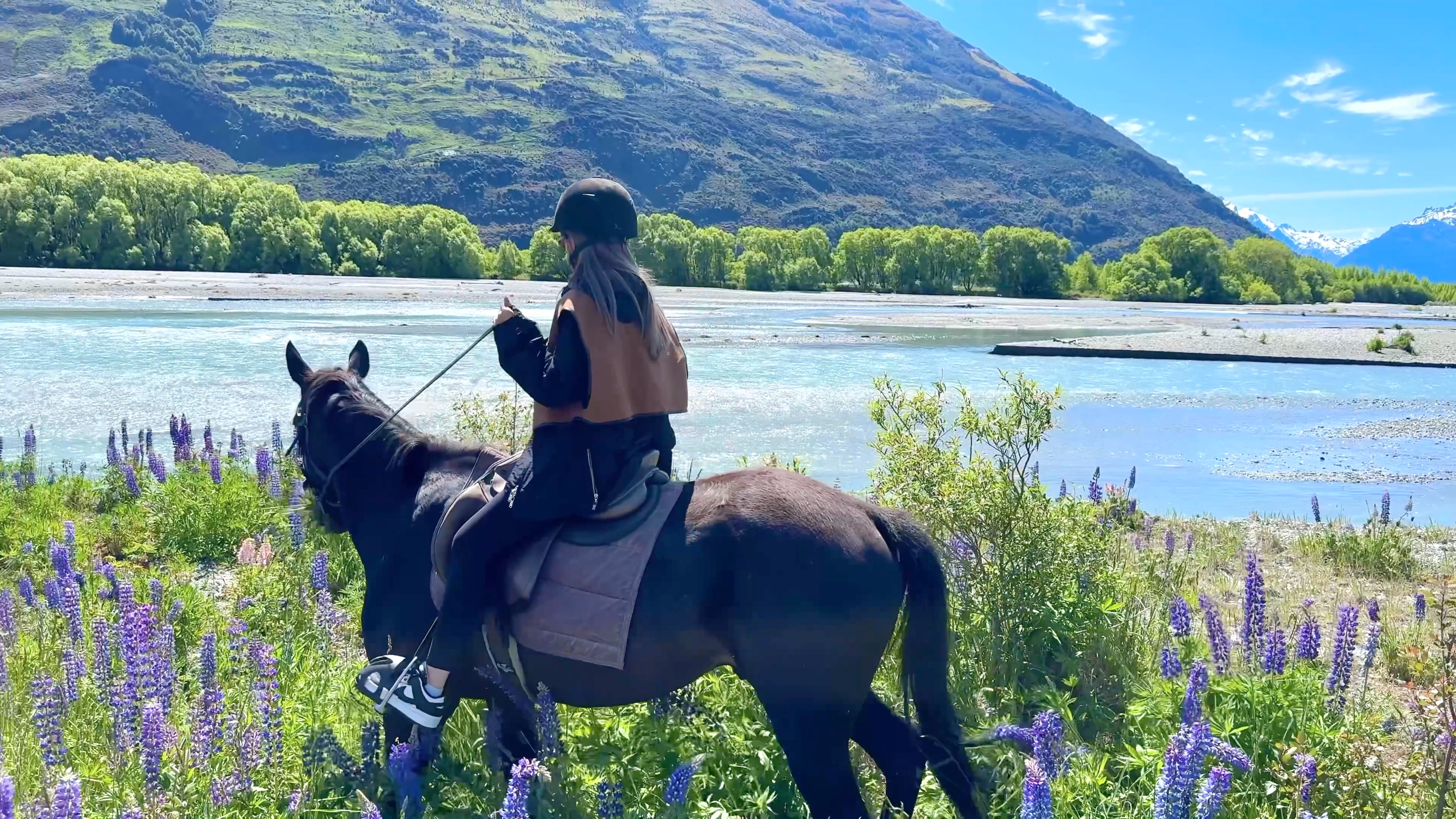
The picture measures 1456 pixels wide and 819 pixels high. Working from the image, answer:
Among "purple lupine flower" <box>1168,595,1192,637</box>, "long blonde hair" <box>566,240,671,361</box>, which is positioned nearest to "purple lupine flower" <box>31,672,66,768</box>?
"long blonde hair" <box>566,240,671,361</box>

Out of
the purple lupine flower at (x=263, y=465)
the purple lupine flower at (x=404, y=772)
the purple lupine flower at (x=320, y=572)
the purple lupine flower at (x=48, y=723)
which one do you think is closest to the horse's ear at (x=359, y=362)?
the purple lupine flower at (x=320, y=572)

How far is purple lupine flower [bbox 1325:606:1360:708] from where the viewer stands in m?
4.61

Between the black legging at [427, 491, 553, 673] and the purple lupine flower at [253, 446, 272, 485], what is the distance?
551cm

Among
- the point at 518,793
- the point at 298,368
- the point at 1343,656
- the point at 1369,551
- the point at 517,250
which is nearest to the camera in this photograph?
the point at 518,793

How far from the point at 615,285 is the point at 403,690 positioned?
6.03ft

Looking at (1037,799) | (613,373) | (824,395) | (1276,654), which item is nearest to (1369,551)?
(1276,654)

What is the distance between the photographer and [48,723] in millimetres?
4023

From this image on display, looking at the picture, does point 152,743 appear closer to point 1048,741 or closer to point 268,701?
point 268,701

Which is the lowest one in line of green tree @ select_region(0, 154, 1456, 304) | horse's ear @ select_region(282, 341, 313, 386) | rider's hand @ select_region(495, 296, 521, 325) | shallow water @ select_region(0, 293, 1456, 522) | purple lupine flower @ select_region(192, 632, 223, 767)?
shallow water @ select_region(0, 293, 1456, 522)

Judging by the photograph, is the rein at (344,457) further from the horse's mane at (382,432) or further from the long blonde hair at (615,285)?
the long blonde hair at (615,285)

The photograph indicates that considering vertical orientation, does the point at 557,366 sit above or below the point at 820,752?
above

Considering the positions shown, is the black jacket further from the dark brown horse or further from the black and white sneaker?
the black and white sneaker

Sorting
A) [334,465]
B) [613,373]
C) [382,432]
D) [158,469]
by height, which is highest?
[613,373]

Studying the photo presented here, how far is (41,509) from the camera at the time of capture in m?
8.91
